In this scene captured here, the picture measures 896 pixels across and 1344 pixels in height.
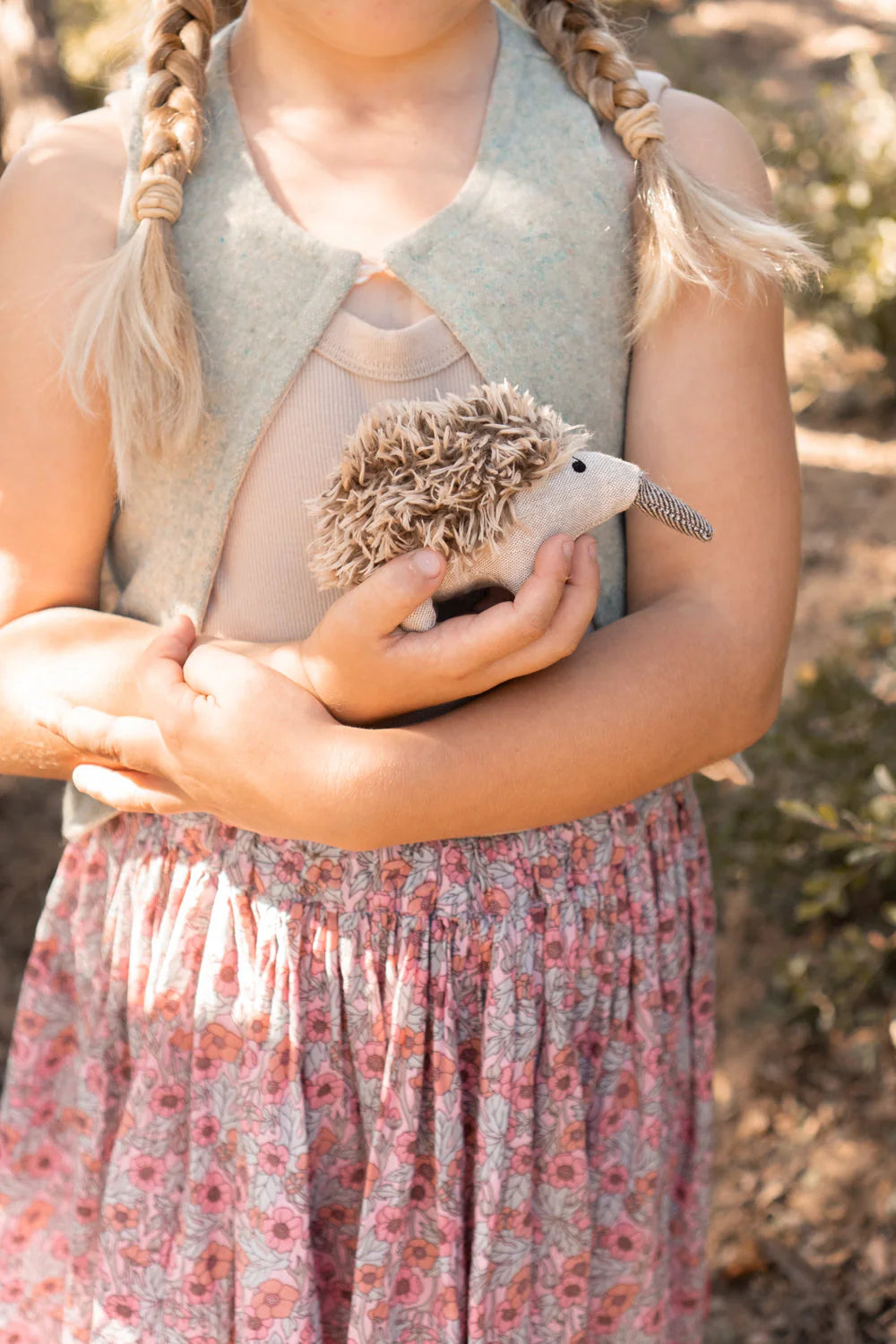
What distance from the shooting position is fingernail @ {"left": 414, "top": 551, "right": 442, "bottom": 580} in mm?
1142

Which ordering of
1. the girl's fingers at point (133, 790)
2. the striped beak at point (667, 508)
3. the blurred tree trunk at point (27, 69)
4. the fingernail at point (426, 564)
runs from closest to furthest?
the fingernail at point (426, 564) → the striped beak at point (667, 508) → the girl's fingers at point (133, 790) → the blurred tree trunk at point (27, 69)

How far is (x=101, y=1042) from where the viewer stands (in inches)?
60.6

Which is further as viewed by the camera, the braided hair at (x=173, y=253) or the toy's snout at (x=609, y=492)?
the braided hair at (x=173, y=253)

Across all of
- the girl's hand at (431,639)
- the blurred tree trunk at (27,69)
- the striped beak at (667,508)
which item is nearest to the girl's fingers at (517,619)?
the girl's hand at (431,639)

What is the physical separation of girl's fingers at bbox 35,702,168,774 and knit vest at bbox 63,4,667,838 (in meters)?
0.17

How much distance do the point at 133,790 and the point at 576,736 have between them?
477 millimetres

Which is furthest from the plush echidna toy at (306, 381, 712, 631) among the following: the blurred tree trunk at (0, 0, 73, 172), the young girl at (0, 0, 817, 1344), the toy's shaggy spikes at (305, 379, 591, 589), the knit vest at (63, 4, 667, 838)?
the blurred tree trunk at (0, 0, 73, 172)

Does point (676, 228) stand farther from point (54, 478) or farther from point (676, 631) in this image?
point (54, 478)

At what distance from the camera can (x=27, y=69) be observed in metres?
3.74

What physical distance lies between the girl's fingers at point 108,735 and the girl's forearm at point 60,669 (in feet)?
0.04

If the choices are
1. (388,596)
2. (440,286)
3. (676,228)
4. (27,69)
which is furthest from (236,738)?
(27,69)

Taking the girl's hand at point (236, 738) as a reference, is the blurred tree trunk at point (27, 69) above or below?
below

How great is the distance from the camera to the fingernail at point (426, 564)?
3.75 ft

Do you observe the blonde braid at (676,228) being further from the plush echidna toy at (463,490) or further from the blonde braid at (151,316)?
the blonde braid at (151,316)
